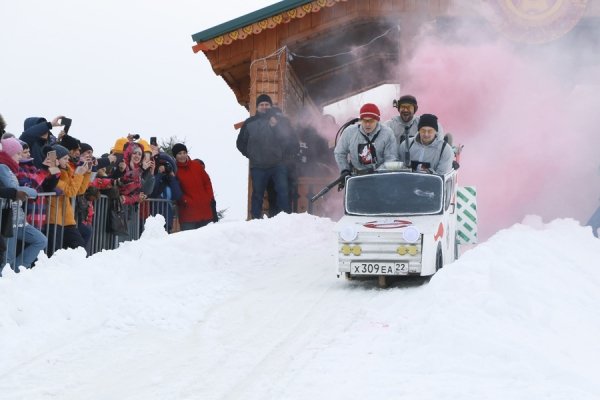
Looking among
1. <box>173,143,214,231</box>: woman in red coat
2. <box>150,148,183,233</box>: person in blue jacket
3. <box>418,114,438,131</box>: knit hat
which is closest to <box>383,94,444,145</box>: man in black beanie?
<box>418,114,438,131</box>: knit hat

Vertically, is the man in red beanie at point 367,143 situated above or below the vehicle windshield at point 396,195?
above

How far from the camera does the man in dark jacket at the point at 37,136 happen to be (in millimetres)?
10383

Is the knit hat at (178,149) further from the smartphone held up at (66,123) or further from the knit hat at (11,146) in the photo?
the knit hat at (11,146)

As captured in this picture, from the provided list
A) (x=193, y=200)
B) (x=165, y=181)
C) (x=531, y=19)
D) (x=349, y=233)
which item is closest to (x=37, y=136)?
(x=165, y=181)

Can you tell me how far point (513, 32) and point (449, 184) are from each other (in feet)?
31.7

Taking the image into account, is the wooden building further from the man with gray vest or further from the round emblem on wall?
the man with gray vest

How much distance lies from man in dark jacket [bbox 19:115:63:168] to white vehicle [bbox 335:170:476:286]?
4.03 metres

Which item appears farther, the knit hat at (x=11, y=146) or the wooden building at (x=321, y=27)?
the wooden building at (x=321, y=27)

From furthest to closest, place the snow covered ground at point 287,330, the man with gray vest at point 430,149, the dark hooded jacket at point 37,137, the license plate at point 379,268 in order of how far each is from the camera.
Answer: the man with gray vest at point 430,149 → the dark hooded jacket at point 37,137 → the license plate at point 379,268 → the snow covered ground at point 287,330

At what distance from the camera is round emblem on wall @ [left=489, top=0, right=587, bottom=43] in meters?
18.3

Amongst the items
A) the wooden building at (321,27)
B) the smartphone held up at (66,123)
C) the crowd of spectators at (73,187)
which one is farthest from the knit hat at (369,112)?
the wooden building at (321,27)

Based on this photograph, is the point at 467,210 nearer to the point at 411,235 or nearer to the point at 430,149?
the point at 430,149

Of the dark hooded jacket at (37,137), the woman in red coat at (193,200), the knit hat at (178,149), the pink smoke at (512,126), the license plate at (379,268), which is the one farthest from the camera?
the pink smoke at (512,126)

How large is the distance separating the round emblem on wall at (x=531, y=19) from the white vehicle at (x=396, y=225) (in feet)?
30.0
